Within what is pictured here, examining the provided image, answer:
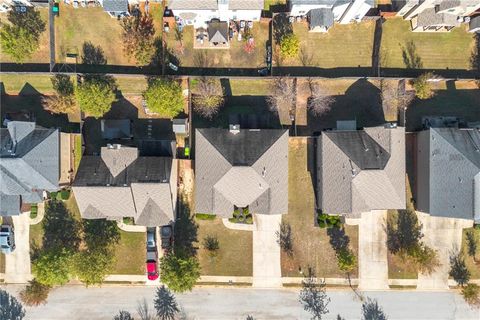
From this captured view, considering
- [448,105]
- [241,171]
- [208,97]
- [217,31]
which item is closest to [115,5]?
[217,31]

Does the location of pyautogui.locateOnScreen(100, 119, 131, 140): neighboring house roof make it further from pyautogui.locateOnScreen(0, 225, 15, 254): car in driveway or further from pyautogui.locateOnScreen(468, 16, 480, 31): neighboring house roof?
pyautogui.locateOnScreen(468, 16, 480, 31): neighboring house roof

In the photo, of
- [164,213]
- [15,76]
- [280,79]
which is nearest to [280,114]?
[280,79]

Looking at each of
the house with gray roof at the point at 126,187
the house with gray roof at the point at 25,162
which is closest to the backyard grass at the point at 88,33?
the house with gray roof at the point at 25,162

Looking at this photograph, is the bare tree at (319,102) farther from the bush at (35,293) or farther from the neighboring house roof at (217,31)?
the bush at (35,293)

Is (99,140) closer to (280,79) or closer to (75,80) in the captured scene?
(75,80)

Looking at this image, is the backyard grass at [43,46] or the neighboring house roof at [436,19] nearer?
the neighboring house roof at [436,19]

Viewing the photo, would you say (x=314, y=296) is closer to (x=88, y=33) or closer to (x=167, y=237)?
(x=167, y=237)
